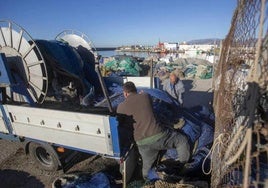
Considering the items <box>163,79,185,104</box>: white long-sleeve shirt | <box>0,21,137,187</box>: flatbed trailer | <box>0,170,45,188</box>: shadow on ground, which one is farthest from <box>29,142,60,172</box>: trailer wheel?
<box>163,79,185,104</box>: white long-sleeve shirt

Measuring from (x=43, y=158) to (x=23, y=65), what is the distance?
80.4 inches

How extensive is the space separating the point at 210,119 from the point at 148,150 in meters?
2.47

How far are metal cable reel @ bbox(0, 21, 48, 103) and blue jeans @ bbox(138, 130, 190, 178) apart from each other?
2.76 metres

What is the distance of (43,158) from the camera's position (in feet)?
15.0

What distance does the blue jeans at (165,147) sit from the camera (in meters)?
3.57

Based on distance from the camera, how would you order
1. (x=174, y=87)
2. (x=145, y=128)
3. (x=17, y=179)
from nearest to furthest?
(x=145, y=128) < (x=17, y=179) < (x=174, y=87)

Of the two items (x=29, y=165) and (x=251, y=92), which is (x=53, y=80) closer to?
(x=29, y=165)

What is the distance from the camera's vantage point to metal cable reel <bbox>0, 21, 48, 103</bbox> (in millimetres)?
4676

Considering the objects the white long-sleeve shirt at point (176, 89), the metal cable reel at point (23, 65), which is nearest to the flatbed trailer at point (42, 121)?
the metal cable reel at point (23, 65)

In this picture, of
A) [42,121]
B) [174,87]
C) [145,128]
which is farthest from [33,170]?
[174,87]

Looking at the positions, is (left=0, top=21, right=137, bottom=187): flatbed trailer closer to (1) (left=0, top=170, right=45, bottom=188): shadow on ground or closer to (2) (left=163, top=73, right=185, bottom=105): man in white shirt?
(1) (left=0, top=170, right=45, bottom=188): shadow on ground

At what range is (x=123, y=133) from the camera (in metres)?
3.78

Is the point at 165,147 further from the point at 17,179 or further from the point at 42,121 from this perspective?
the point at 17,179

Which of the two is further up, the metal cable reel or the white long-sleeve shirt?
the metal cable reel
